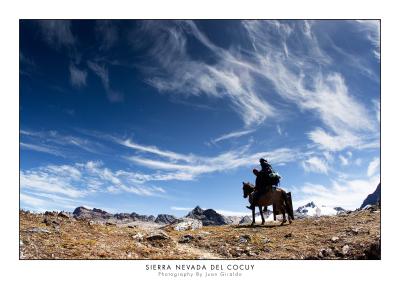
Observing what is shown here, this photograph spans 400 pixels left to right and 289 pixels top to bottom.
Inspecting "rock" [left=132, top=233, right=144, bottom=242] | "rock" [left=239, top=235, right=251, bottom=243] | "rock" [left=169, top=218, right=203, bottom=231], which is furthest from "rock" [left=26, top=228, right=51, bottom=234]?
"rock" [left=169, top=218, right=203, bottom=231]

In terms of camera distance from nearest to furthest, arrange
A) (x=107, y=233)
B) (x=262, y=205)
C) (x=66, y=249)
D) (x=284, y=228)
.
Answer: (x=66, y=249), (x=107, y=233), (x=284, y=228), (x=262, y=205)

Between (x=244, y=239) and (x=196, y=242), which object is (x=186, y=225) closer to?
(x=196, y=242)

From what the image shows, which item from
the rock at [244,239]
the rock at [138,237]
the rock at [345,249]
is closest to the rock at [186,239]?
the rock at [138,237]

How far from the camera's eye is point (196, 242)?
19969mm

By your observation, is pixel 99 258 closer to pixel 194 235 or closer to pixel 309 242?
pixel 194 235

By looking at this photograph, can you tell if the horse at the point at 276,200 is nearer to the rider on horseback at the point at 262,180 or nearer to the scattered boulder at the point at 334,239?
the rider on horseback at the point at 262,180

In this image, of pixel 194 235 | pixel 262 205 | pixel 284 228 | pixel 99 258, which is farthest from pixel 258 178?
pixel 99 258

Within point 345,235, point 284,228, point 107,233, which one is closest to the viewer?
point 345,235

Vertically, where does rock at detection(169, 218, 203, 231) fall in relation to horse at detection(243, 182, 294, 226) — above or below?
below

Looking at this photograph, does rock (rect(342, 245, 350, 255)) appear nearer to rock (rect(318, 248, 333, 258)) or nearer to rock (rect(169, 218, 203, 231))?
rock (rect(318, 248, 333, 258))

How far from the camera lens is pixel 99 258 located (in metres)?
15.5

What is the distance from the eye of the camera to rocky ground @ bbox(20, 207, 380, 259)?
624 inches

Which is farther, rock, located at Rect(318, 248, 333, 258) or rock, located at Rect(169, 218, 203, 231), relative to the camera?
rock, located at Rect(169, 218, 203, 231)
